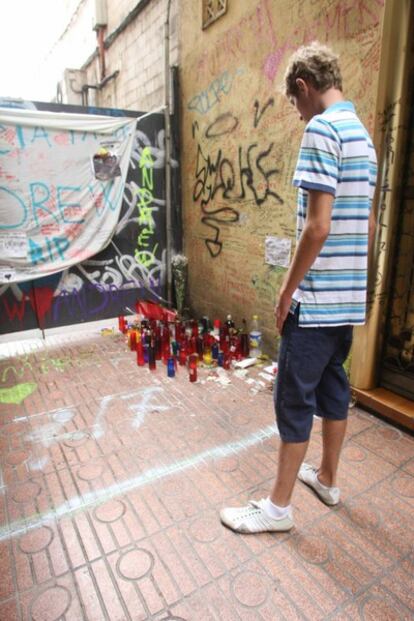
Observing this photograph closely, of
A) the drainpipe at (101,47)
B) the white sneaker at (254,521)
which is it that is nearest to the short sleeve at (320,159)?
the white sneaker at (254,521)

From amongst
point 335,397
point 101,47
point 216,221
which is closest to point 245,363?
point 216,221

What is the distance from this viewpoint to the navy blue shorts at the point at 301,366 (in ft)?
4.94

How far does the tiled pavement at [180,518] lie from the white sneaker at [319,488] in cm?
5

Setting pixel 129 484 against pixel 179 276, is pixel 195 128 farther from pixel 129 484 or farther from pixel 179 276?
pixel 129 484

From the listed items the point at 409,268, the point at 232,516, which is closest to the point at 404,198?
the point at 409,268

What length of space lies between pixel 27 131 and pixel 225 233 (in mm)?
2161

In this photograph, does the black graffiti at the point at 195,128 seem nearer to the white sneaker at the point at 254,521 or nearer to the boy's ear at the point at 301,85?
the boy's ear at the point at 301,85

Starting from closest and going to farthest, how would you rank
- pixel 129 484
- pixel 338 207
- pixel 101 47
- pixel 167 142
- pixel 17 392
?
pixel 338 207
pixel 129 484
pixel 17 392
pixel 167 142
pixel 101 47

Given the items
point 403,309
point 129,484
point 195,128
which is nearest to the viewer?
point 129,484

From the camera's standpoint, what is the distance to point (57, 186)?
3875 mm

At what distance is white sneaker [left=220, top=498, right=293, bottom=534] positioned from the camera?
5.71 ft

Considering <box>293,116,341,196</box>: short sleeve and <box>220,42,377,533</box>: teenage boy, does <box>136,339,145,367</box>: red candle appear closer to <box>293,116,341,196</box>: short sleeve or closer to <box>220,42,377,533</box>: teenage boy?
<box>220,42,377,533</box>: teenage boy

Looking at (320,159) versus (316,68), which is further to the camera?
(316,68)

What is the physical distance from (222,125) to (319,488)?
11.2 ft
